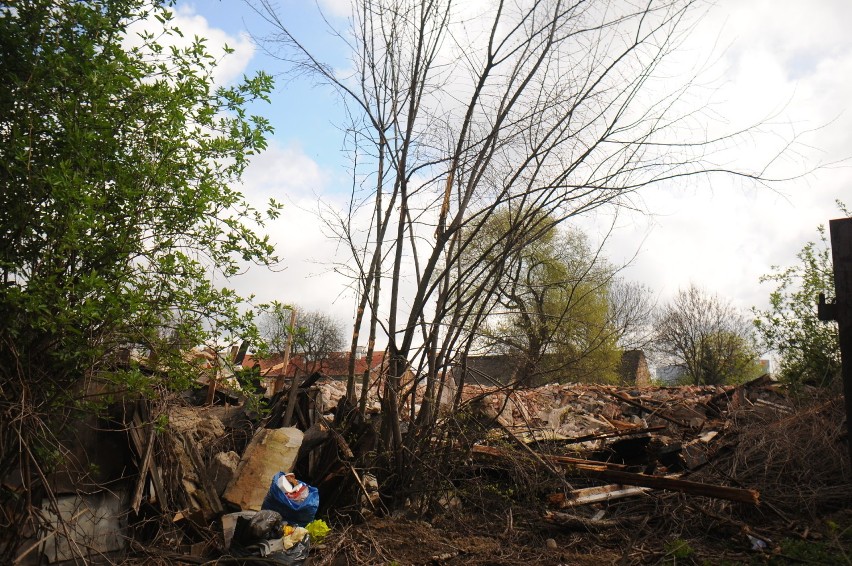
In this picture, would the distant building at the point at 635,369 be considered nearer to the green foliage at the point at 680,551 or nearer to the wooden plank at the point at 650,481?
the wooden plank at the point at 650,481

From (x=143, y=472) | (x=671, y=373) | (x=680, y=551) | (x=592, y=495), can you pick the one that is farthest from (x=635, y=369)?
(x=143, y=472)

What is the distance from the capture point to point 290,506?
5.98m

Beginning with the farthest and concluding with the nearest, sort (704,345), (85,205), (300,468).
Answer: (704,345), (300,468), (85,205)

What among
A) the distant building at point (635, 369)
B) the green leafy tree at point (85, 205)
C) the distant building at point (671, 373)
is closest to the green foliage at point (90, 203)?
the green leafy tree at point (85, 205)

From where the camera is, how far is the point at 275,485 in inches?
240

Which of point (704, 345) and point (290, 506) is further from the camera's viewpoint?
point (704, 345)

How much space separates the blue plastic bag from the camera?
600cm

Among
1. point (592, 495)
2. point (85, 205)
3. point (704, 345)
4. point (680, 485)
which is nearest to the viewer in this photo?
point (85, 205)

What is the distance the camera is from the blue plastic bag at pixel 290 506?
19.7 ft

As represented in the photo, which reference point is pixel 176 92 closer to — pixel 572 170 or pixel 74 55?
pixel 74 55

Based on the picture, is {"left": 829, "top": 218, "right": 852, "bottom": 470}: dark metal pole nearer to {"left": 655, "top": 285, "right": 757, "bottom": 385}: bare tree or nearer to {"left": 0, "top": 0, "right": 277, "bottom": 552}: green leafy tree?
{"left": 0, "top": 0, "right": 277, "bottom": 552}: green leafy tree

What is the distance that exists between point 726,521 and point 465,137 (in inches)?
183

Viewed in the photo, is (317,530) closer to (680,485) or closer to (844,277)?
(680,485)

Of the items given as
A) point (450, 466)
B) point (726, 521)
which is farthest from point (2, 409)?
point (726, 521)
